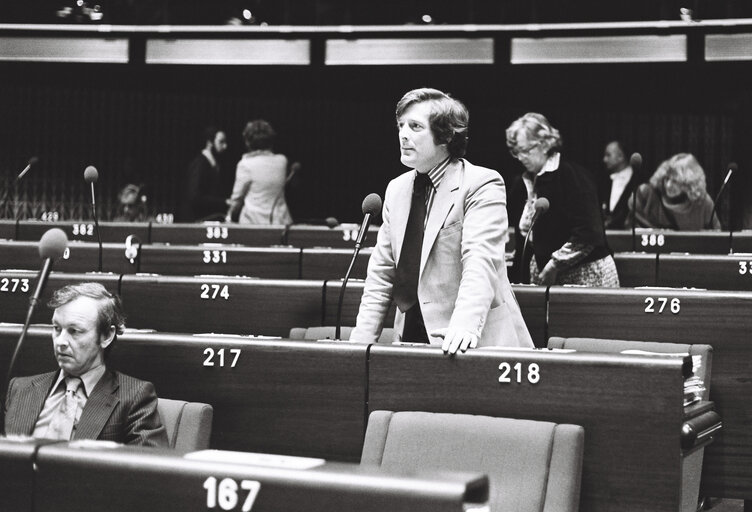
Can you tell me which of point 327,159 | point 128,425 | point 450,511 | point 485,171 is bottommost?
point 128,425

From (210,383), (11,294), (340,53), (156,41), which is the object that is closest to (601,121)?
(340,53)

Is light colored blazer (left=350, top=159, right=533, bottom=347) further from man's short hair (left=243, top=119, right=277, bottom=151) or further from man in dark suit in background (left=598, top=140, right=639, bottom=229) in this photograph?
man in dark suit in background (left=598, top=140, right=639, bottom=229)

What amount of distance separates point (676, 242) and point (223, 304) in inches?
108

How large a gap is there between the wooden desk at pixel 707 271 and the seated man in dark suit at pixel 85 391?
247cm

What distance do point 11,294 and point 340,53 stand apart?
510 centimetres

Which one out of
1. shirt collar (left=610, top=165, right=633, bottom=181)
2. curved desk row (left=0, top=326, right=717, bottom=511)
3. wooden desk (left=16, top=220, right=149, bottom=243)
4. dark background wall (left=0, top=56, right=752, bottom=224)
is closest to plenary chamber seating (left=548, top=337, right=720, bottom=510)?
curved desk row (left=0, top=326, right=717, bottom=511)

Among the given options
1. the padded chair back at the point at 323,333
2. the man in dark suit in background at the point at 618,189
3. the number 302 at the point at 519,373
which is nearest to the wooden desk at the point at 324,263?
the padded chair back at the point at 323,333

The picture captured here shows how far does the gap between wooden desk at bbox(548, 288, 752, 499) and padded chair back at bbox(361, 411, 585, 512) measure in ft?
3.44

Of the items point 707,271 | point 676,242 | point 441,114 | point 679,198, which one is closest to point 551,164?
point 707,271

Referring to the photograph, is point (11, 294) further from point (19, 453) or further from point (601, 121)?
point (601, 121)

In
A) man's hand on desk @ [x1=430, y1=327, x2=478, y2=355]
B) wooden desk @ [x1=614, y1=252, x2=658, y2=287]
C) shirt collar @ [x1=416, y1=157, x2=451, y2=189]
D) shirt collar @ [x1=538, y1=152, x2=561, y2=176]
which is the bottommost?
man's hand on desk @ [x1=430, y1=327, x2=478, y2=355]

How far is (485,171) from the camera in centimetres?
287

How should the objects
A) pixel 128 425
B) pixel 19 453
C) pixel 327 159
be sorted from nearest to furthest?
pixel 19 453, pixel 128 425, pixel 327 159

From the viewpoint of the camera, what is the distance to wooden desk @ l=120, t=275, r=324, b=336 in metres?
3.83
